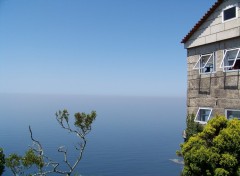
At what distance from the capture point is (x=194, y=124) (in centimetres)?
1892

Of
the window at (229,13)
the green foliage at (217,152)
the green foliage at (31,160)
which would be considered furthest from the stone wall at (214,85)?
the green foliage at (31,160)

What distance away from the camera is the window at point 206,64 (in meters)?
18.3

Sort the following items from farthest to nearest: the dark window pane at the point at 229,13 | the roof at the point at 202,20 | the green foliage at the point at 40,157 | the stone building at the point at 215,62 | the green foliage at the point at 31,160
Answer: the roof at the point at 202,20 < the green foliage at the point at 40,157 < the green foliage at the point at 31,160 < the dark window pane at the point at 229,13 < the stone building at the point at 215,62

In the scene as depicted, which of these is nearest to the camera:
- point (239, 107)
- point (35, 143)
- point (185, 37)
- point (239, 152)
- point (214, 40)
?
point (239, 152)

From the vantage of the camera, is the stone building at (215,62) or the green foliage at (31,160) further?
the green foliage at (31,160)

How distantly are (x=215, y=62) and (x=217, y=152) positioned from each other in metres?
6.27

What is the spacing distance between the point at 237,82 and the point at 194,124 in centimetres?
408

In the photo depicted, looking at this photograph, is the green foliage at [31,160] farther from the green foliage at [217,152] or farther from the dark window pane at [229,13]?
the dark window pane at [229,13]

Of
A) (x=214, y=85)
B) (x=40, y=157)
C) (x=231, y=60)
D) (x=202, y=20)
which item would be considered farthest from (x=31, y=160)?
(x=202, y=20)

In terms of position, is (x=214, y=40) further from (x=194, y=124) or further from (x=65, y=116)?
(x=65, y=116)

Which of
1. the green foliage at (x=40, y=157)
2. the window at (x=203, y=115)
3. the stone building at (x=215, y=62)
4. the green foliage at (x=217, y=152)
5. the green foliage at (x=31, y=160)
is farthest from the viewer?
the window at (x=203, y=115)

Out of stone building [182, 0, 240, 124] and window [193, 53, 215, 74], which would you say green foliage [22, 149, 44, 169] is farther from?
window [193, 53, 215, 74]

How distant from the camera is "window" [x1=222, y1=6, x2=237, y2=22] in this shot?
16605 millimetres

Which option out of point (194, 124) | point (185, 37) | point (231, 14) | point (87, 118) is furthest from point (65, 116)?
point (231, 14)
